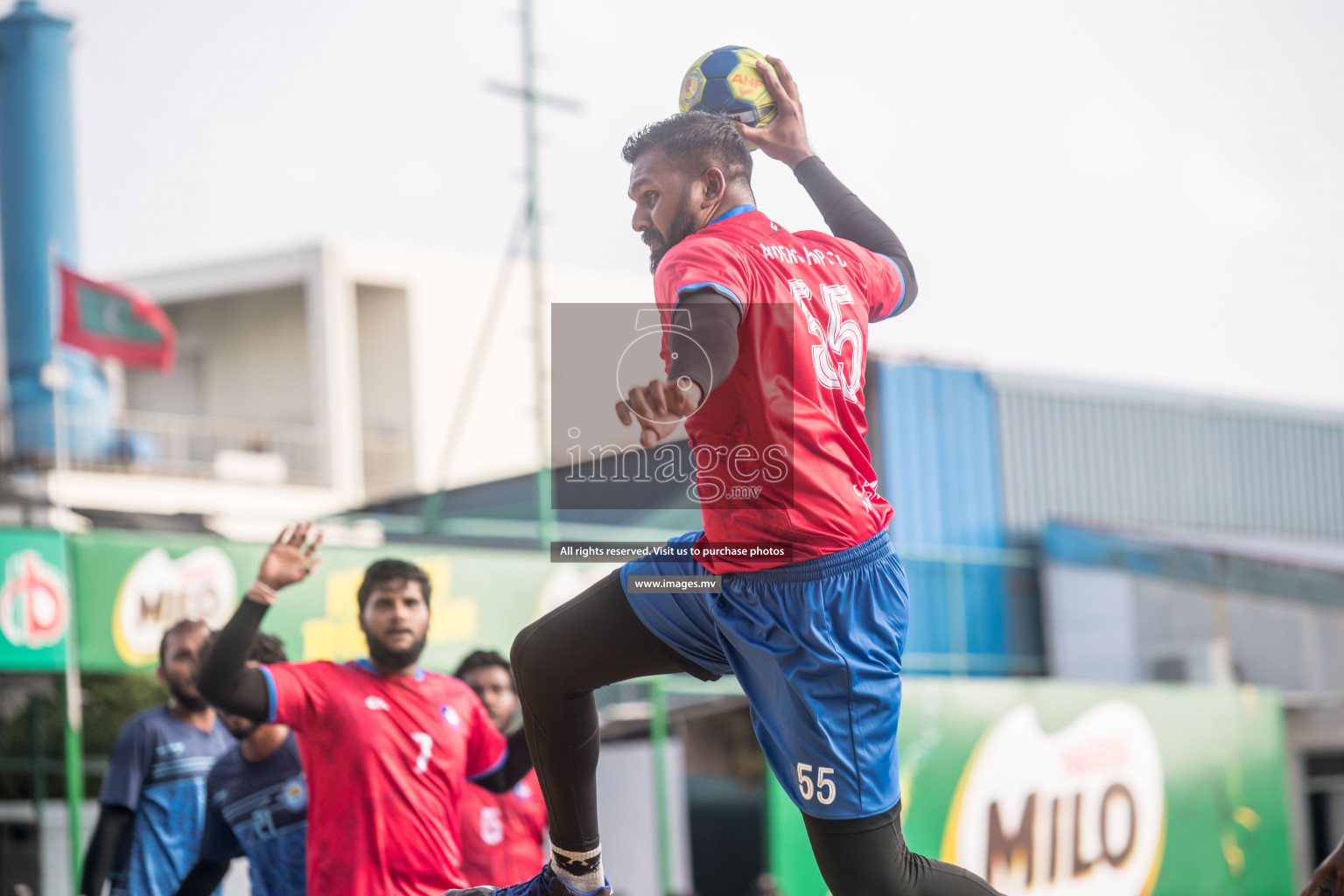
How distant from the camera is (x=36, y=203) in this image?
2472 cm

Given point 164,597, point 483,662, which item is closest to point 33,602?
point 164,597

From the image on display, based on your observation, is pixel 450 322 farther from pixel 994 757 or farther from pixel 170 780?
pixel 170 780

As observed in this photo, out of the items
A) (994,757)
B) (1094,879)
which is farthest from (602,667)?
(1094,879)

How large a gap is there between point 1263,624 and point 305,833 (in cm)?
2057

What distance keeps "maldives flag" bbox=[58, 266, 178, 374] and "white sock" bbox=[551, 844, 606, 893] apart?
15139mm

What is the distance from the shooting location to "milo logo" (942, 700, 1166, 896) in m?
11.0

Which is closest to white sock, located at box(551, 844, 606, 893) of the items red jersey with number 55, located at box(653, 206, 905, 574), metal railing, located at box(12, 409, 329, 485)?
red jersey with number 55, located at box(653, 206, 905, 574)

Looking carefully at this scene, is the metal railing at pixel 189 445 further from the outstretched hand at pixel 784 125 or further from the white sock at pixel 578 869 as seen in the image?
the white sock at pixel 578 869

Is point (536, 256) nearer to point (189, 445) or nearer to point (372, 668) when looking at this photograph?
point (372, 668)

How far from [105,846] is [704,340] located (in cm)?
423

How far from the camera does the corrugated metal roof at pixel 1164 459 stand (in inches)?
995

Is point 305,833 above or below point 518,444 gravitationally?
below

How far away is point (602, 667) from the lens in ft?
11.1

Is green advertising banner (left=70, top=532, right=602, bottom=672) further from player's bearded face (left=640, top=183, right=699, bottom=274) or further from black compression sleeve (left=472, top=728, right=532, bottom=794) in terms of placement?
player's bearded face (left=640, top=183, right=699, bottom=274)
